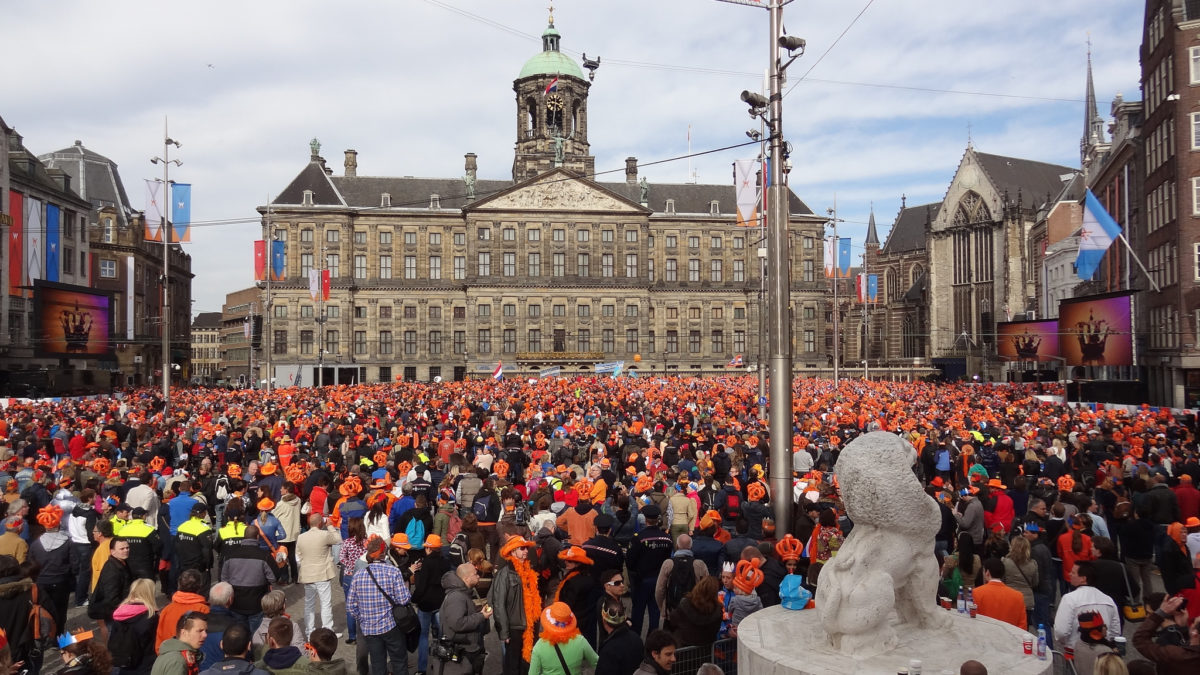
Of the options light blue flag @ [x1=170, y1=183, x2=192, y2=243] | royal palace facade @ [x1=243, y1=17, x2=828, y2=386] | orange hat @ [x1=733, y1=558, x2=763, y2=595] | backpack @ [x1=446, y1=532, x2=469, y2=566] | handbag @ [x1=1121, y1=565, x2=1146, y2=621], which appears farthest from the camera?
royal palace facade @ [x1=243, y1=17, x2=828, y2=386]

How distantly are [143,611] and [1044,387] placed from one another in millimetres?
44610

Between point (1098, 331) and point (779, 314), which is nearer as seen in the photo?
point (779, 314)

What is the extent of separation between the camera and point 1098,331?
35.7 m

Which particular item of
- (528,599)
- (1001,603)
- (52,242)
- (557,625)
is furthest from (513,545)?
(52,242)

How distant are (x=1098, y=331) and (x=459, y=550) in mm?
35014

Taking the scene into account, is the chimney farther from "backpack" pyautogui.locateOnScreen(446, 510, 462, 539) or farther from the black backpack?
the black backpack

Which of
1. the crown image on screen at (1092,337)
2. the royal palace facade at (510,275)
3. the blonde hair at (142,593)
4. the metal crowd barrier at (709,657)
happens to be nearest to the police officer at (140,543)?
the blonde hair at (142,593)

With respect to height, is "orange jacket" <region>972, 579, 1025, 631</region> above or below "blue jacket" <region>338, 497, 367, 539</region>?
below

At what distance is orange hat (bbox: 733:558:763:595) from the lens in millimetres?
7445

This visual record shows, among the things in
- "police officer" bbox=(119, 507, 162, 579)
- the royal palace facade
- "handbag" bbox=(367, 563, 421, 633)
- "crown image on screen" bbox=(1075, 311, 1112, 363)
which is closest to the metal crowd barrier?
"handbag" bbox=(367, 563, 421, 633)

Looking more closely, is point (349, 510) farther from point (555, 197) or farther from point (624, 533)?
point (555, 197)

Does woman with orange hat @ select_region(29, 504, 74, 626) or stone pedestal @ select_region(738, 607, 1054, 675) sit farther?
woman with orange hat @ select_region(29, 504, 74, 626)

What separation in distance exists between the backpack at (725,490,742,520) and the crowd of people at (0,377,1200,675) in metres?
0.03

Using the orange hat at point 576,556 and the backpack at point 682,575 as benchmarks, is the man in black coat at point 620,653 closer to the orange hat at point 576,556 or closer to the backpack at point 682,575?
the orange hat at point 576,556
